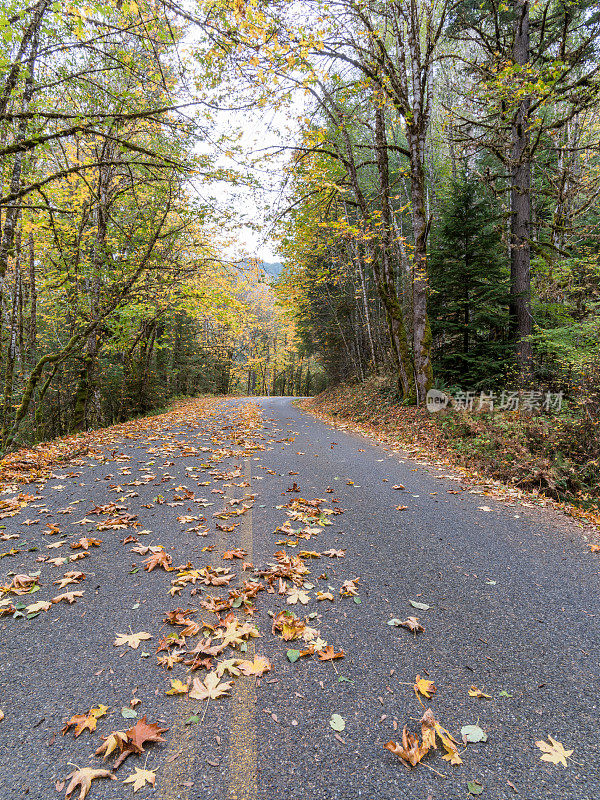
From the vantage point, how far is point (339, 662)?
7.10 ft

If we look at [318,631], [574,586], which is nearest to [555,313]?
[574,586]

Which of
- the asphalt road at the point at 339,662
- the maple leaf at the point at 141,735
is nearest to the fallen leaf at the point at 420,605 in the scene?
the asphalt road at the point at 339,662

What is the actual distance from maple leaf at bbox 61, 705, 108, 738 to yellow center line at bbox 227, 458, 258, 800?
65 cm

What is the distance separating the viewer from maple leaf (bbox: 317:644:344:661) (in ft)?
7.17

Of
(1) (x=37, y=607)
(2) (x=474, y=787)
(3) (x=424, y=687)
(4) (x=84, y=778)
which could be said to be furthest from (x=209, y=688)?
(1) (x=37, y=607)

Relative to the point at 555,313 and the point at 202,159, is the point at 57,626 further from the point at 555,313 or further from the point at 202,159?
the point at 555,313

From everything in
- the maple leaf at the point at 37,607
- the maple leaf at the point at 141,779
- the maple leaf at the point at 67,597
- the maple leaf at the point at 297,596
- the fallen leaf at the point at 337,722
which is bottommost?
the maple leaf at the point at 37,607

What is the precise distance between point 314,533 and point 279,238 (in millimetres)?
10486

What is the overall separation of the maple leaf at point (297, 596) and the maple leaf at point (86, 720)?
4.21ft

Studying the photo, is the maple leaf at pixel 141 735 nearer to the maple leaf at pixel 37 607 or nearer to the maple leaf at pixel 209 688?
the maple leaf at pixel 209 688

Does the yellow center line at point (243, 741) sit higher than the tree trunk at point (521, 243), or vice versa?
the tree trunk at point (521, 243)

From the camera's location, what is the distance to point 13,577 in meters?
2.97

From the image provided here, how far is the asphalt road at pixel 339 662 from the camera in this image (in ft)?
5.10

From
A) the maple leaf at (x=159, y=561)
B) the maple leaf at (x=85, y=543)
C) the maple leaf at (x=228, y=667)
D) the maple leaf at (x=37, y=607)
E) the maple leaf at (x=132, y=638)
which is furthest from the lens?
the maple leaf at (x=85, y=543)
